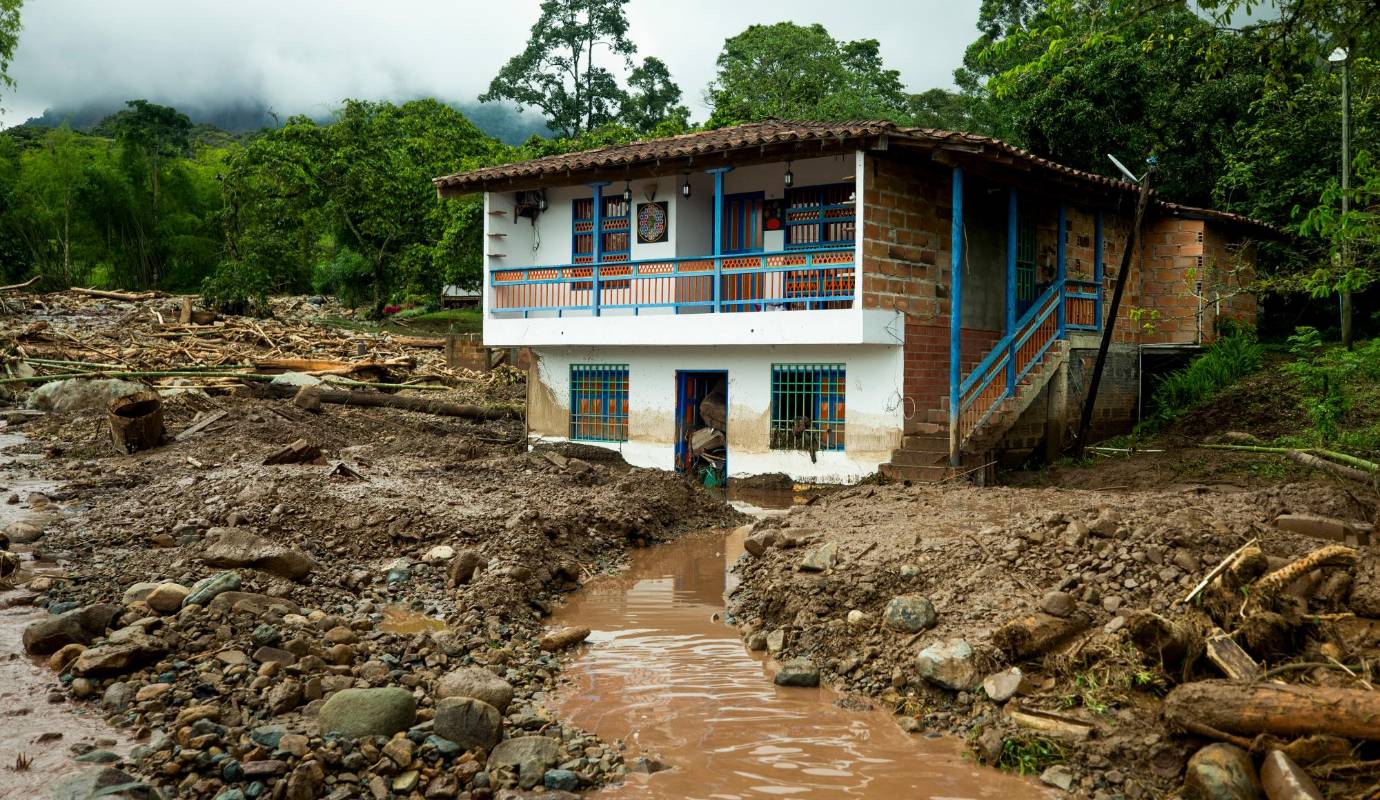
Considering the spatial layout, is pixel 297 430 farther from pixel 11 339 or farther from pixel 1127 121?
pixel 1127 121

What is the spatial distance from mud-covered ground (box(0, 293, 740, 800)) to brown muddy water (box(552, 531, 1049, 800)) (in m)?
0.33

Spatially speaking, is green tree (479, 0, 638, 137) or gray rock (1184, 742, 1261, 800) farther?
green tree (479, 0, 638, 137)

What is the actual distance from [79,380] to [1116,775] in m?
19.5

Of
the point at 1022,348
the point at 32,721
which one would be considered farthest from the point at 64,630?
the point at 1022,348


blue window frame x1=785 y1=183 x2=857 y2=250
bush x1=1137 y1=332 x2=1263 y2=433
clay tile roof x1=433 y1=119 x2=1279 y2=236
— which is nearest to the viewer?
clay tile roof x1=433 y1=119 x2=1279 y2=236

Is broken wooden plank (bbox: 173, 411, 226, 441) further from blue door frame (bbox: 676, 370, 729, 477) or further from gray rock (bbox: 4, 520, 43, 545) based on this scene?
blue door frame (bbox: 676, 370, 729, 477)

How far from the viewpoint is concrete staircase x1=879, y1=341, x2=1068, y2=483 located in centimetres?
1328

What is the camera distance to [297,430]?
15922 millimetres

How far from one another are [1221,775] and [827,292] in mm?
10356

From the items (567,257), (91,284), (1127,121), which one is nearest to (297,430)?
(567,257)

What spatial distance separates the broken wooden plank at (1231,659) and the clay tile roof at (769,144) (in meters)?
8.60

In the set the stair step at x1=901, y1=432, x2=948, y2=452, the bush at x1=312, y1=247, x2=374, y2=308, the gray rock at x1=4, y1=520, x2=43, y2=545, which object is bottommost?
the gray rock at x1=4, y1=520, x2=43, y2=545

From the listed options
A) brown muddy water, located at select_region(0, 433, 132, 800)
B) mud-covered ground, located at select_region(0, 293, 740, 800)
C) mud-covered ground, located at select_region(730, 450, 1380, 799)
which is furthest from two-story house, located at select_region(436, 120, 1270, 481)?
brown muddy water, located at select_region(0, 433, 132, 800)

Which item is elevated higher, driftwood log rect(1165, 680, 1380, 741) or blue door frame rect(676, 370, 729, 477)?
blue door frame rect(676, 370, 729, 477)
